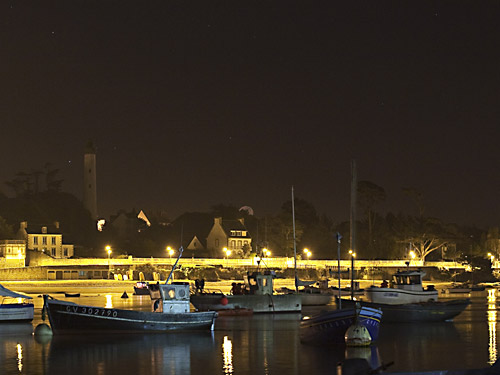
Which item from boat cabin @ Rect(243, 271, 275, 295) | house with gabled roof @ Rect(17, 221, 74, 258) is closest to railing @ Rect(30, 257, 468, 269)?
house with gabled roof @ Rect(17, 221, 74, 258)

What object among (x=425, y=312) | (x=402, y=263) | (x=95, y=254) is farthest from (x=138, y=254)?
(x=425, y=312)

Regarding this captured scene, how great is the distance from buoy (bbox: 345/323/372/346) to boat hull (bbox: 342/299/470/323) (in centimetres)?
1183

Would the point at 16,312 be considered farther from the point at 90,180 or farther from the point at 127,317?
the point at 90,180

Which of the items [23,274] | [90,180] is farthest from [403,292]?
[90,180]

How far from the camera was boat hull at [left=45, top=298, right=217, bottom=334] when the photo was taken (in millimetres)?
46969

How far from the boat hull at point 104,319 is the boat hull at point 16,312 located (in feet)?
36.3

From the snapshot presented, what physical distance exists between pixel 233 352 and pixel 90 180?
15276cm

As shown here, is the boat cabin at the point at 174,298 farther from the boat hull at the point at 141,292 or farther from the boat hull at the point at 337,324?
the boat hull at the point at 141,292

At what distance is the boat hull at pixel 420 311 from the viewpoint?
5459 centimetres

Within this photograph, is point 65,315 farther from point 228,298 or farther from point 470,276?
point 470,276

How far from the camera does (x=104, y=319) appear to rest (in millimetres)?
47125

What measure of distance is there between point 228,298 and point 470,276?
104898 millimetres

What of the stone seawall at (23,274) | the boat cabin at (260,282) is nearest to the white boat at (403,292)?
the boat cabin at (260,282)

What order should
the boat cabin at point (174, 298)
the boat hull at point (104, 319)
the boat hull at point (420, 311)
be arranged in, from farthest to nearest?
the boat hull at point (420, 311), the boat cabin at point (174, 298), the boat hull at point (104, 319)
